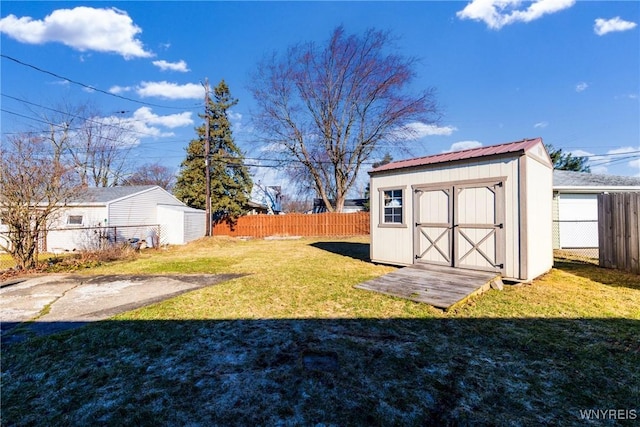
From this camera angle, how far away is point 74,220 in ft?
45.7

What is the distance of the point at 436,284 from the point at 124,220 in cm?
1550

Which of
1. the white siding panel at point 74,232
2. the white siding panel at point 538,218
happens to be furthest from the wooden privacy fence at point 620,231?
the white siding panel at point 74,232

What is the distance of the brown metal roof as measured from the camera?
560 cm

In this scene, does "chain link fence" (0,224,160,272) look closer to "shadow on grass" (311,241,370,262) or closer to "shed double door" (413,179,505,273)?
"shadow on grass" (311,241,370,262)

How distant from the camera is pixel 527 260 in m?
5.39

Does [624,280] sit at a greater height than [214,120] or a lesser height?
lesser

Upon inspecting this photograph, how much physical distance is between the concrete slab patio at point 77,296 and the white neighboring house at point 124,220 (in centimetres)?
594

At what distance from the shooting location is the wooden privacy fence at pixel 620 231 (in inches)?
251

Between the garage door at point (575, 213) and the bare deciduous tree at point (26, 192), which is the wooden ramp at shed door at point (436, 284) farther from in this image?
the bare deciduous tree at point (26, 192)

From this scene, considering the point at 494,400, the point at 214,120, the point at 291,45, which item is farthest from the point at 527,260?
the point at 291,45

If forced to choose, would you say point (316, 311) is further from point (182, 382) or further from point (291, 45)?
point (291, 45)

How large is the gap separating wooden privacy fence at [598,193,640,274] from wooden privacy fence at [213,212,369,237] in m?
12.8

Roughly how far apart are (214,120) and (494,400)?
21621 millimetres

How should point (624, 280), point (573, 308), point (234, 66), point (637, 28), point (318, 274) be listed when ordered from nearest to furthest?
point (573, 308) < point (624, 280) < point (318, 274) < point (637, 28) < point (234, 66)
